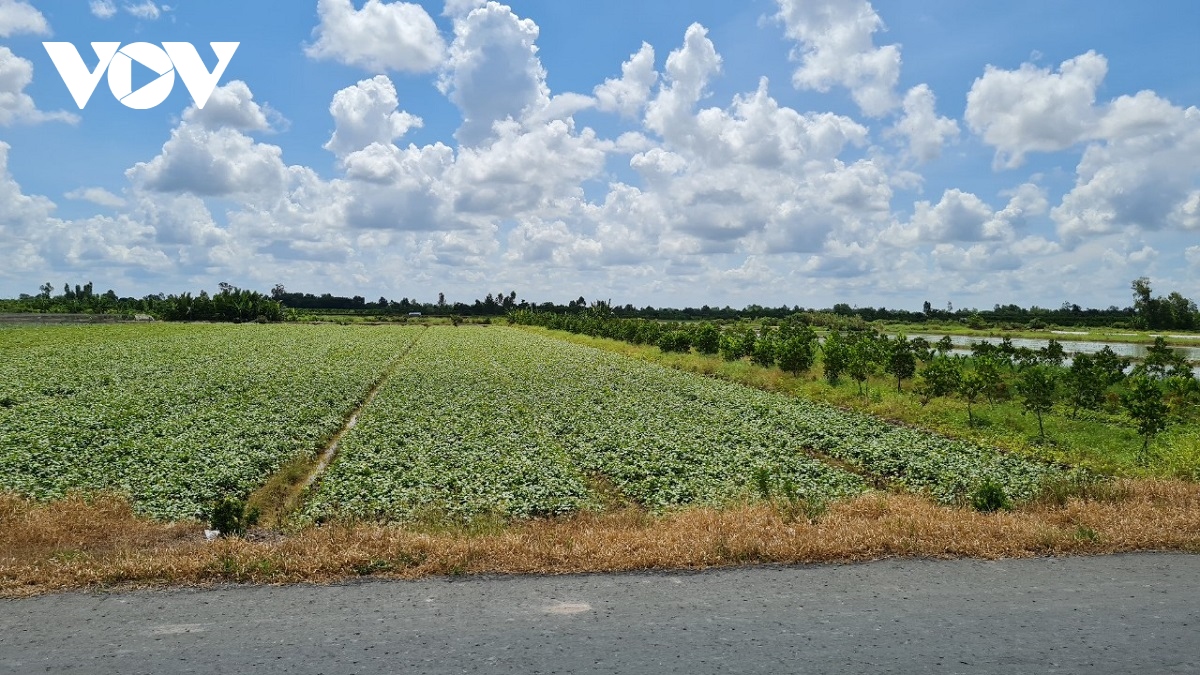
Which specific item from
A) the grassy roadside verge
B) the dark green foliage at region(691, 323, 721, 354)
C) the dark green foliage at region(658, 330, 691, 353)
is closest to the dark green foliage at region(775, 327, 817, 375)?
the grassy roadside verge

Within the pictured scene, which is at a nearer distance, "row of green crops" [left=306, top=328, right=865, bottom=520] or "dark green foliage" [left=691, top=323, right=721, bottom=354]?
"row of green crops" [left=306, top=328, right=865, bottom=520]

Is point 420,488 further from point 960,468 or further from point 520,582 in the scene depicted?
point 960,468

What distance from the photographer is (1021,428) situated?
22500mm

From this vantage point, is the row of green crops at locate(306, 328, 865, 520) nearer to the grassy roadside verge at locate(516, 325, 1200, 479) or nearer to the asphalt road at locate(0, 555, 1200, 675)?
the asphalt road at locate(0, 555, 1200, 675)

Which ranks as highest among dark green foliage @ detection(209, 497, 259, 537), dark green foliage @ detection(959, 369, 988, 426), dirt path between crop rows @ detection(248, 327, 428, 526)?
dark green foliage @ detection(959, 369, 988, 426)

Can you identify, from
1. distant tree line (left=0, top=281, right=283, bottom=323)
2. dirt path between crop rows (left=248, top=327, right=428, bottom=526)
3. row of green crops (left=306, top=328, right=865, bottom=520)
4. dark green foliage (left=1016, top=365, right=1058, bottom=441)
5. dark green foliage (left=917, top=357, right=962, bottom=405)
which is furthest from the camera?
distant tree line (left=0, top=281, right=283, bottom=323)

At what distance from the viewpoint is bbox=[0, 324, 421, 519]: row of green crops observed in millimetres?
13297

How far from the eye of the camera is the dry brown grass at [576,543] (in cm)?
726

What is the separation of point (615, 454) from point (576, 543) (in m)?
8.44

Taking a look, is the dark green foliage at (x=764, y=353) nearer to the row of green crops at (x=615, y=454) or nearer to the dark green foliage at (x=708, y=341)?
the dark green foliage at (x=708, y=341)

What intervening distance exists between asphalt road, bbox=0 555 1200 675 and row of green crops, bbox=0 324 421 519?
5.83 m

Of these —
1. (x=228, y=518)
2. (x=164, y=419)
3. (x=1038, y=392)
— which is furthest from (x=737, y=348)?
(x=228, y=518)

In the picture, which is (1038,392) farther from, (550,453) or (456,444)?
(456,444)

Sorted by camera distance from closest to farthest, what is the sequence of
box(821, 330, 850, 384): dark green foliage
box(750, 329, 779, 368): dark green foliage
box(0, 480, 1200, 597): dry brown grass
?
1. box(0, 480, 1200, 597): dry brown grass
2. box(821, 330, 850, 384): dark green foliage
3. box(750, 329, 779, 368): dark green foliage
